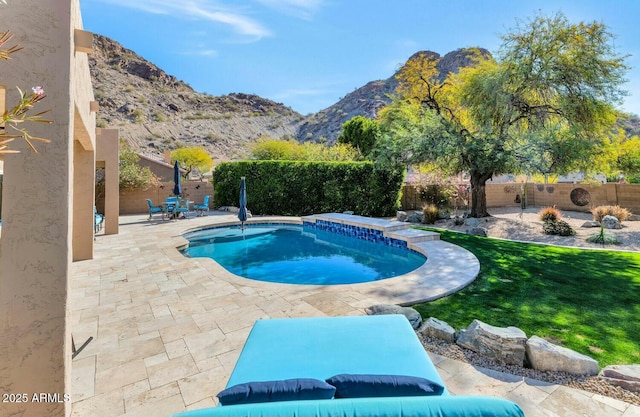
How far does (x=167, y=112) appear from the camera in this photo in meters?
46.6

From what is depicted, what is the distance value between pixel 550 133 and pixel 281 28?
44.0 feet

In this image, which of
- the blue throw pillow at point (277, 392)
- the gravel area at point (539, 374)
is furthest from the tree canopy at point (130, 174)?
the blue throw pillow at point (277, 392)

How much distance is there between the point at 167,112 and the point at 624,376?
5394 cm

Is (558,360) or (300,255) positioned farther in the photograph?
(300,255)

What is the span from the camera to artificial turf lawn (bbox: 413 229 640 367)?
365 cm

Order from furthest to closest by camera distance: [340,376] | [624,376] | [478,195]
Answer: [478,195], [624,376], [340,376]

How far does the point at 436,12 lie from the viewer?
39.3ft

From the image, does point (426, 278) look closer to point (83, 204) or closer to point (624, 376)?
point (624, 376)

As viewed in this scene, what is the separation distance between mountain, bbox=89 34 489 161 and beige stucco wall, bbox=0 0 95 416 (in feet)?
117

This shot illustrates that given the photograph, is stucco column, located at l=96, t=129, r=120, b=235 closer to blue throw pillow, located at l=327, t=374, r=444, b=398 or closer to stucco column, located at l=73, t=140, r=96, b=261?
stucco column, located at l=73, t=140, r=96, b=261

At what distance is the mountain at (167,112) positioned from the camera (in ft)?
131

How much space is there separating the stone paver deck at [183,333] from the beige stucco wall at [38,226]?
0.97ft

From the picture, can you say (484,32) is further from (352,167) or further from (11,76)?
(11,76)

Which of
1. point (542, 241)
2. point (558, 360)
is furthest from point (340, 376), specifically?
point (542, 241)
